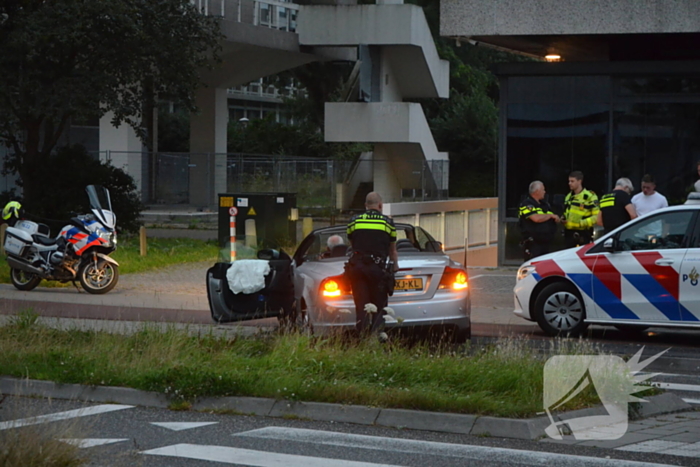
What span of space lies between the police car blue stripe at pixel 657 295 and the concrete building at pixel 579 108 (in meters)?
8.62

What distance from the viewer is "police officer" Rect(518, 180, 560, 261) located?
51.8 feet

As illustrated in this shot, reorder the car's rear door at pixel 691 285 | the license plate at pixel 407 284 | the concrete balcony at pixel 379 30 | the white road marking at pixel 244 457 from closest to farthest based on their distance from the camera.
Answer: the white road marking at pixel 244 457 < the license plate at pixel 407 284 < the car's rear door at pixel 691 285 < the concrete balcony at pixel 379 30

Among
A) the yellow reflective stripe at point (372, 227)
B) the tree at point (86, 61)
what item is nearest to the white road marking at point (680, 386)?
the yellow reflective stripe at point (372, 227)

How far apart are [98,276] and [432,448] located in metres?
11.2

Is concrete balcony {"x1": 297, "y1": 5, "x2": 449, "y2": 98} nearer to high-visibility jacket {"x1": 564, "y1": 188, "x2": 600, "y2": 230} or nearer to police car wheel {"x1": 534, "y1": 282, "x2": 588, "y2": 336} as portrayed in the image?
high-visibility jacket {"x1": 564, "y1": 188, "x2": 600, "y2": 230}

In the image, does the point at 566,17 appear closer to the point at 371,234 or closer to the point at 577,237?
the point at 577,237

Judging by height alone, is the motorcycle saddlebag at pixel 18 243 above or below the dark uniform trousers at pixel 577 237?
below

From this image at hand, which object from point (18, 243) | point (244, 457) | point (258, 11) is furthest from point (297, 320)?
point (258, 11)

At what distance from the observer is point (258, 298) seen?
12758 millimetres

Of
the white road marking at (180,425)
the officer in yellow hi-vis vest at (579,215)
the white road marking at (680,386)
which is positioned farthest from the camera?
the officer in yellow hi-vis vest at (579,215)

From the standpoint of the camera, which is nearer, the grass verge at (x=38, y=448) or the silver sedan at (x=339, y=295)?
the grass verge at (x=38, y=448)

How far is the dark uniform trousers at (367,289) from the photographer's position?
10.8 meters

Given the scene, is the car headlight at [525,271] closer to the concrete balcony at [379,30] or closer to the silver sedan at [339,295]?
the silver sedan at [339,295]

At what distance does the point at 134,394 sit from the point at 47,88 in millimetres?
17389
